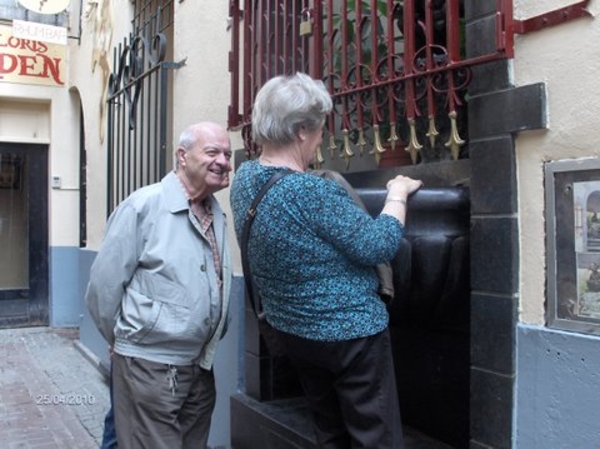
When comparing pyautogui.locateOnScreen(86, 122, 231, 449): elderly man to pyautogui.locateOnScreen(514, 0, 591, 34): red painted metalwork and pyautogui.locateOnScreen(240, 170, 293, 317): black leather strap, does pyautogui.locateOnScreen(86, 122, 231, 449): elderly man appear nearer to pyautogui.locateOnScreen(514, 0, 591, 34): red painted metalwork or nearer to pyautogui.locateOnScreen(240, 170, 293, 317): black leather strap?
pyautogui.locateOnScreen(240, 170, 293, 317): black leather strap

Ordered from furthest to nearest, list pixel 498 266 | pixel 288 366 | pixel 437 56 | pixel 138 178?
1. pixel 138 178
2. pixel 288 366
3. pixel 437 56
4. pixel 498 266

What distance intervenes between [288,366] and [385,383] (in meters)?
1.54

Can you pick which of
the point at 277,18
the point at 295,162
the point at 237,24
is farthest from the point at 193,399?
the point at 237,24

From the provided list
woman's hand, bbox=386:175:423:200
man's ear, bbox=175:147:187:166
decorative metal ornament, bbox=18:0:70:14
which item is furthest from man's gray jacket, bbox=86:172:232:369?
decorative metal ornament, bbox=18:0:70:14

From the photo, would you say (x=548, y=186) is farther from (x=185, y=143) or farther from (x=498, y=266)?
(x=185, y=143)

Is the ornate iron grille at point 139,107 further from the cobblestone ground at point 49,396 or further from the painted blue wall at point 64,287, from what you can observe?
the painted blue wall at point 64,287

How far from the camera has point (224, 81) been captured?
3.78 m

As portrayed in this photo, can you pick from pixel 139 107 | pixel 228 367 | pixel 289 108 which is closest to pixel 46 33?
pixel 139 107

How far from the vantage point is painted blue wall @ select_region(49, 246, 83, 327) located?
325 inches

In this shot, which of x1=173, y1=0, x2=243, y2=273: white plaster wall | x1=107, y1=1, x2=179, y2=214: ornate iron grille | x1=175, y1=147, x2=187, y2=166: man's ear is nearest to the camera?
x1=175, y1=147, x2=187, y2=166: man's ear

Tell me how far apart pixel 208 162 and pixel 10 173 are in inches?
279

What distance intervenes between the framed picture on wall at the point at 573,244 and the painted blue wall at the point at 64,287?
7454 millimetres
